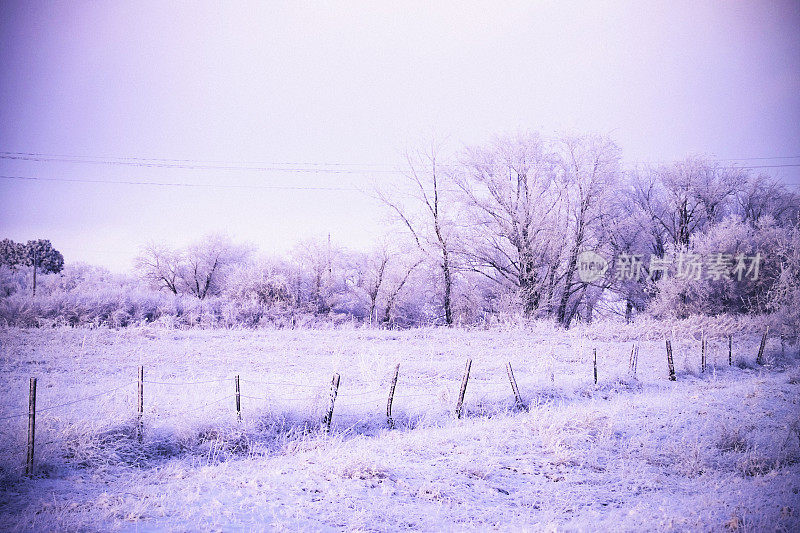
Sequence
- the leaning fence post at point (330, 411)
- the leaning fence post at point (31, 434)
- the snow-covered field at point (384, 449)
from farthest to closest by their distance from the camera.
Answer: the leaning fence post at point (330, 411) < the leaning fence post at point (31, 434) < the snow-covered field at point (384, 449)

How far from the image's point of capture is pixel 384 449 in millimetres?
7461

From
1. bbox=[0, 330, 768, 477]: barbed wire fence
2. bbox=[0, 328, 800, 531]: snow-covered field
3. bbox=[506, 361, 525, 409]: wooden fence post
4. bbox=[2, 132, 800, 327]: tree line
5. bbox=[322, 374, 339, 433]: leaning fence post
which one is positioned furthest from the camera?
bbox=[2, 132, 800, 327]: tree line

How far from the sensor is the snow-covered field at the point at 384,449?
5.21 m

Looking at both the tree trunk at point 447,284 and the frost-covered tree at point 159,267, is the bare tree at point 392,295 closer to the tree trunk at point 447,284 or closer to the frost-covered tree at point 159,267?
the tree trunk at point 447,284

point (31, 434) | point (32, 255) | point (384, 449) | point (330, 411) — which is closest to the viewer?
point (31, 434)

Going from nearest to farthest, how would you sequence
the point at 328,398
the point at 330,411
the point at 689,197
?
the point at 330,411 → the point at 328,398 → the point at 689,197

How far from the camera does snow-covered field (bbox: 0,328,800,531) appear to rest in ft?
17.1

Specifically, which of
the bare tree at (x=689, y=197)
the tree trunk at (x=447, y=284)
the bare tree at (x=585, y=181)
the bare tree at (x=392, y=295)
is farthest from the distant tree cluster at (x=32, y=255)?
the bare tree at (x=689, y=197)

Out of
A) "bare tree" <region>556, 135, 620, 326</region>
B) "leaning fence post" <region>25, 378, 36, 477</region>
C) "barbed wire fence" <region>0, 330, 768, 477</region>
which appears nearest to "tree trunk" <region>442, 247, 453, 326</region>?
"bare tree" <region>556, 135, 620, 326</region>

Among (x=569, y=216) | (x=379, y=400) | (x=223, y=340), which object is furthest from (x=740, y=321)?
(x=223, y=340)

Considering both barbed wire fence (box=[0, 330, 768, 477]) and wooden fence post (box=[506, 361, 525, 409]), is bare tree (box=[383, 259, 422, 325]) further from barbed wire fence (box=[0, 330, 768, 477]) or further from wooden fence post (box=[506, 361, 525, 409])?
wooden fence post (box=[506, 361, 525, 409])

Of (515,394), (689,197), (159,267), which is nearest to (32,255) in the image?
(159,267)

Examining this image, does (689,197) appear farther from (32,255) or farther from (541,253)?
(32,255)

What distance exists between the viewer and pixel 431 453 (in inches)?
287
